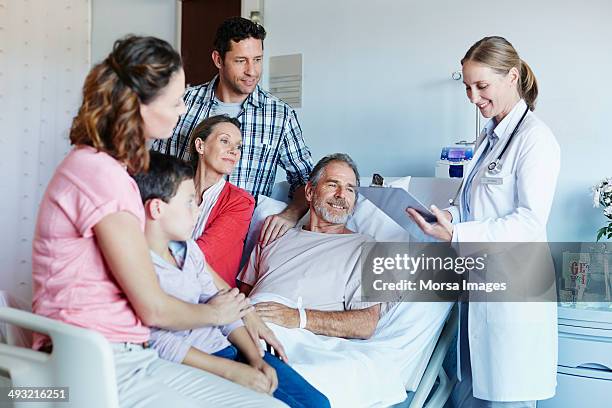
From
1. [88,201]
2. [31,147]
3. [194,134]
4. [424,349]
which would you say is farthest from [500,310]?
[31,147]

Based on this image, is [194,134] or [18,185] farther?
[18,185]

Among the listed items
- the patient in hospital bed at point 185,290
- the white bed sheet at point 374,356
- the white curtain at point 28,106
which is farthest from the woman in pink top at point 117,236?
the white curtain at point 28,106

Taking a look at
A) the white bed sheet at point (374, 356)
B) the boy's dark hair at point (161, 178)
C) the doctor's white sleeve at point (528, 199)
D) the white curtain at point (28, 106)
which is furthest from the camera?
the white curtain at point (28, 106)

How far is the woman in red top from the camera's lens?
2.16m

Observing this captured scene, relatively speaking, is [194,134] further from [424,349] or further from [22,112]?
[22,112]

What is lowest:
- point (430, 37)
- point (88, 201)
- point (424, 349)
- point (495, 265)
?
point (424, 349)

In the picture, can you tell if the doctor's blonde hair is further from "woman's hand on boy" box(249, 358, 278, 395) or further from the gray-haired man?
"woman's hand on boy" box(249, 358, 278, 395)

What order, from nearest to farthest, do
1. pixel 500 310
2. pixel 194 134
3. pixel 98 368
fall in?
pixel 98 368
pixel 500 310
pixel 194 134

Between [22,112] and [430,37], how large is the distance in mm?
2108

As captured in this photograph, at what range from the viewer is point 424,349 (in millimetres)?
2100

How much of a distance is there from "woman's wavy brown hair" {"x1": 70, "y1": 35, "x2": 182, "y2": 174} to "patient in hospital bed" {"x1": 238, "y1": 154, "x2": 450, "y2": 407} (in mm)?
764

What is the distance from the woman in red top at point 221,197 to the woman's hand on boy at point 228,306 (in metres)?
0.73

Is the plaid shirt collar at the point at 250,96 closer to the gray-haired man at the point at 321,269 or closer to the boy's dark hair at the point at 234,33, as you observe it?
the boy's dark hair at the point at 234,33

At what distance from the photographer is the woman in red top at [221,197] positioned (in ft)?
7.07
